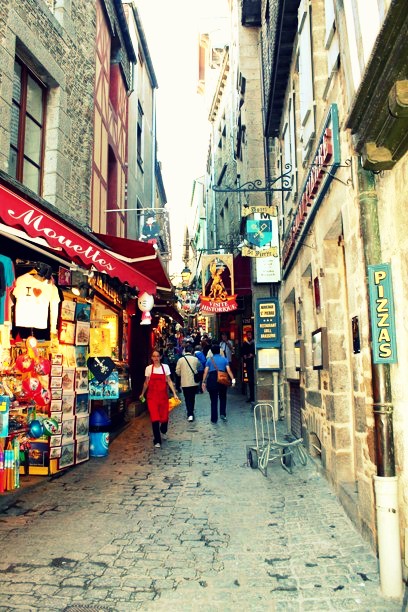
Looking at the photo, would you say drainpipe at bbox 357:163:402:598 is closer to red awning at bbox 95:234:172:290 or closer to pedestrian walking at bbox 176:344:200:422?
red awning at bbox 95:234:172:290

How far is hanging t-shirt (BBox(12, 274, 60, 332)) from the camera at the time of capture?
6.20 meters

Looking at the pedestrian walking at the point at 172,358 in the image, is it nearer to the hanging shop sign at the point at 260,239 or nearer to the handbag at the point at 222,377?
the handbag at the point at 222,377

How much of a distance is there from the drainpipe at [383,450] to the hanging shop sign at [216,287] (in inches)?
420

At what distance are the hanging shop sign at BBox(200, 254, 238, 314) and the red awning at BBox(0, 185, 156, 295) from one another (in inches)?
335

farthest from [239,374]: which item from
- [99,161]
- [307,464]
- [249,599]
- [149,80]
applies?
[249,599]

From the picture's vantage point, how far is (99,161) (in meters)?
10.8

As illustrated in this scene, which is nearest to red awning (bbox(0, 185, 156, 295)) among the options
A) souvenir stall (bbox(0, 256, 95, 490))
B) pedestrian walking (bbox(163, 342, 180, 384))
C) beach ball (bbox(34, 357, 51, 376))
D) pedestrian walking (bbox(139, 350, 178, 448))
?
souvenir stall (bbox(0, 256, 95, 490))

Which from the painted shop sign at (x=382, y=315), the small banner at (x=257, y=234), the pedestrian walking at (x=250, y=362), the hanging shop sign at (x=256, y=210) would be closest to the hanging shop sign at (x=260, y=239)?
the small banner at (x=257, y=234)

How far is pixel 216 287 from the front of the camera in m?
15.2

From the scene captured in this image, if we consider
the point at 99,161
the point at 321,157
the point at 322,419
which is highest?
the point at 99,161

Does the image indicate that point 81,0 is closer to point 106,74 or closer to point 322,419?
point 106,74

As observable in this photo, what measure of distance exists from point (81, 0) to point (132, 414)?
30.8 feet

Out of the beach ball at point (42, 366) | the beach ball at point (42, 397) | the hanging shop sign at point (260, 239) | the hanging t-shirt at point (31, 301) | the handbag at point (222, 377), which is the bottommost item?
the beach ball at point (42, 397)

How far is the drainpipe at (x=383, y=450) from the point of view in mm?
3176
